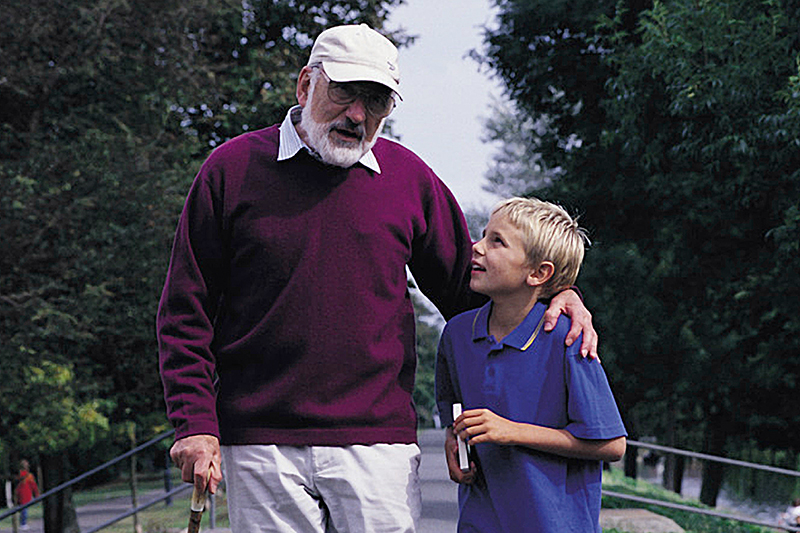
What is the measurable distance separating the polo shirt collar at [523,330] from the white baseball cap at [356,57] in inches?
27.4

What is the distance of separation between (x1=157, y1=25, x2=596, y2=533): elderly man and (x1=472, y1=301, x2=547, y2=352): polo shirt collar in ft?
0.22

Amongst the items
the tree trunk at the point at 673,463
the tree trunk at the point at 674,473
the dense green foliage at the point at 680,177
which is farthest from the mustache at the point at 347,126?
the tree trunk at the point at 674,473

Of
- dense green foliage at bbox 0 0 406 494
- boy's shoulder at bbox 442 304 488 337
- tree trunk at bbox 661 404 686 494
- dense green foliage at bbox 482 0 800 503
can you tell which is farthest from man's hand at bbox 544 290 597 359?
tree trunk at bbox 661 404 686 494

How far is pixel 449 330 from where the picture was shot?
3383mm

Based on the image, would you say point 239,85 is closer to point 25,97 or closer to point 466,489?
point 25,97

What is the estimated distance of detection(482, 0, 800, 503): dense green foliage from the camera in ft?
44.7

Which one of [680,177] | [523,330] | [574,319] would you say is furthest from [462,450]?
[680,177]

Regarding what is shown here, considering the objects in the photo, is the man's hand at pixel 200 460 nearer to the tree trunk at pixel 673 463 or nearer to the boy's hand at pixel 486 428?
the boy's hand at pixel 486 428

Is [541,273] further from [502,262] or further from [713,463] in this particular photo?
[713,463]

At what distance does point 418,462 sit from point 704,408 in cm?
2309

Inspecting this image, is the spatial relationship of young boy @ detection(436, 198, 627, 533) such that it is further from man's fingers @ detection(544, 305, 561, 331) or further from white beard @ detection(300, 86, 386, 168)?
white beard @ detection(300, 86, 386, 168)

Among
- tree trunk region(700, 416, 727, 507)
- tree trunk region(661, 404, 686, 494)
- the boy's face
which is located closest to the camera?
the boy's face

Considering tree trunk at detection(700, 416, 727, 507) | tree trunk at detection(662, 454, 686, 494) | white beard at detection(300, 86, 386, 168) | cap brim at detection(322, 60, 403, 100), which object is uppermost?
cap brim at detection(322, 60, 403, 100)

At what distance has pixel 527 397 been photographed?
10.1ft
